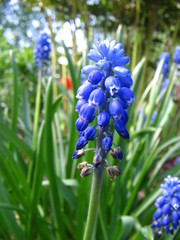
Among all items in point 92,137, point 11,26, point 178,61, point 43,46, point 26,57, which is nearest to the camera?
point 92,137

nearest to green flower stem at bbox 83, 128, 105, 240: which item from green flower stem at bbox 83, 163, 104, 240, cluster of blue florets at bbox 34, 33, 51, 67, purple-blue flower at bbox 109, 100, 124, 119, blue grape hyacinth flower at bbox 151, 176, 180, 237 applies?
green flower stem at bbox 83, 163, 104, 240

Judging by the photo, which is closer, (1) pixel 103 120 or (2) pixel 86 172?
(1) pixel 103 120

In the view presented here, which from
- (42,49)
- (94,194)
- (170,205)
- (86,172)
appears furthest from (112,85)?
(42,49)

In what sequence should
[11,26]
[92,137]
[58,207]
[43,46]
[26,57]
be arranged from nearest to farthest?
[92,137] → [58,207] → [43,46] → [26,57] → [11,26]

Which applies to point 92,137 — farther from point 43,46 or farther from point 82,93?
point 43,46

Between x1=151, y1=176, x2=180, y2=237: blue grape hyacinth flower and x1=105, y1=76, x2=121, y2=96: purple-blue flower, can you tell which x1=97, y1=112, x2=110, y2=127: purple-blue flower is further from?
x1=151, y1=176, x2=180, y2=237: blue grape hyacinth flower

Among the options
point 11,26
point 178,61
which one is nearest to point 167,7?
point 178,61

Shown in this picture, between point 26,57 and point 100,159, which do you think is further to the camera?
point 26,57

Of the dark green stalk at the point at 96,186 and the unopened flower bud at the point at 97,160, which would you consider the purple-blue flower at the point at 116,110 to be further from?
the unopened flower bud at the point at 97,160

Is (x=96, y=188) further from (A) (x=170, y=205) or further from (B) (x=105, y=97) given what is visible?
(A) (x=170, y=205)
